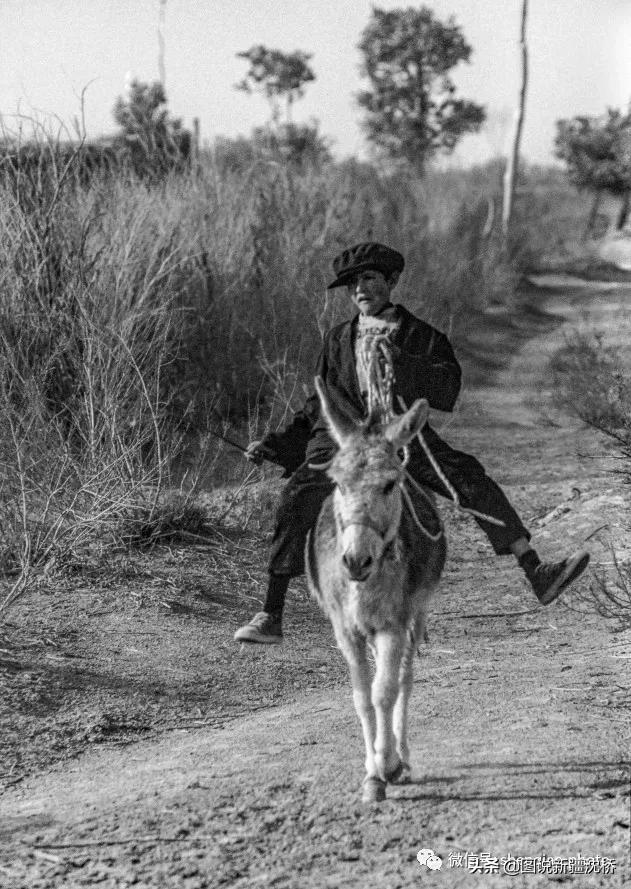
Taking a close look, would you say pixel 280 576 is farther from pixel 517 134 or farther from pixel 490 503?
pixel 517 134

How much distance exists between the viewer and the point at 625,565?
24.2 ft

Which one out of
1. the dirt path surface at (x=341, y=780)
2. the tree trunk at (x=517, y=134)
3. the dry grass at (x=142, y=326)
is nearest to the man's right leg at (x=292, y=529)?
the dirt path surface at (x=341, y=780)

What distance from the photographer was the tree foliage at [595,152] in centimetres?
4725

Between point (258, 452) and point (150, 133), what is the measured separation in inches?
379

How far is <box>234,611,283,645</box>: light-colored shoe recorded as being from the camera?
555cm

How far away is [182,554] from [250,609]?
2.63 ft

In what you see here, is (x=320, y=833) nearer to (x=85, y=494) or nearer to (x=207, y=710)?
(x=207, y=710)

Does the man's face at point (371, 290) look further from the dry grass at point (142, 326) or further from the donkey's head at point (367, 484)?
the dry grass at point (142, 326)

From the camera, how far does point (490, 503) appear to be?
18.5ft

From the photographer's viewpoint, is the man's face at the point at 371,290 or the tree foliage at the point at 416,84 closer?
the man's face at the point at 371,290

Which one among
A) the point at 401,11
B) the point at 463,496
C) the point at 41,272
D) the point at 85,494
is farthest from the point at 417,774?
the point at 401,11

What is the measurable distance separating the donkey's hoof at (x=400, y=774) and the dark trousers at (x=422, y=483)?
995 millimetres

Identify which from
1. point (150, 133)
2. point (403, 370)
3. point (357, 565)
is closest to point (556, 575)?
point (403, 370)

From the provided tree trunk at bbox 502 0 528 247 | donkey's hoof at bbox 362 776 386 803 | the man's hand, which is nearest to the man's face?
the man's hand
